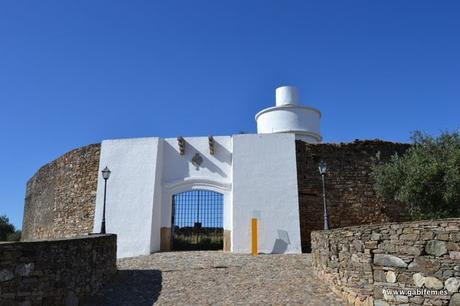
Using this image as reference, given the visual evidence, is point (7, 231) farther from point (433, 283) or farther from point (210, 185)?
point (433, 283)

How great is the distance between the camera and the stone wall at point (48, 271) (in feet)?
24.6

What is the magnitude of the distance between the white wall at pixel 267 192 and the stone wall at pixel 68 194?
6.01 metres

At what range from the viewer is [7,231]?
32.5 metres

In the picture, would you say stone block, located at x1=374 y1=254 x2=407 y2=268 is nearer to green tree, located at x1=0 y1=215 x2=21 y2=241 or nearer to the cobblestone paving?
the cobblestone paving

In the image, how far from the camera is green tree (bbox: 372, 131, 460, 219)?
12211 mm

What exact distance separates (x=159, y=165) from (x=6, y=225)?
2202 centimetres

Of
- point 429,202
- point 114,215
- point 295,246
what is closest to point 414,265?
point 429,202

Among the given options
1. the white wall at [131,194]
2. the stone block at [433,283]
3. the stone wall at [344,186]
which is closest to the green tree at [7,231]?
the white wall at [131,194]

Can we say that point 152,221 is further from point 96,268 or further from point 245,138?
point 96,268

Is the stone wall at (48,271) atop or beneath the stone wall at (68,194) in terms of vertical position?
beneath

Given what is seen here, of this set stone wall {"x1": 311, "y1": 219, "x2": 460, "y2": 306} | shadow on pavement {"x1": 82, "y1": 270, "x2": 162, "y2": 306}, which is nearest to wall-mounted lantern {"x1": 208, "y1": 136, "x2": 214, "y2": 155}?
shadow on pavement {"x1": 82, "y1": 270, "x2": 162, "y2": 306}

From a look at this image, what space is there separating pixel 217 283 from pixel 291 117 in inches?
482

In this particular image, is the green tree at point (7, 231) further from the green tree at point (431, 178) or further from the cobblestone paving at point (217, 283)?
the green tree at point (431, 178)

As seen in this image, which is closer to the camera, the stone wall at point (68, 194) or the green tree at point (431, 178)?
the green tree at point (431, 178)
